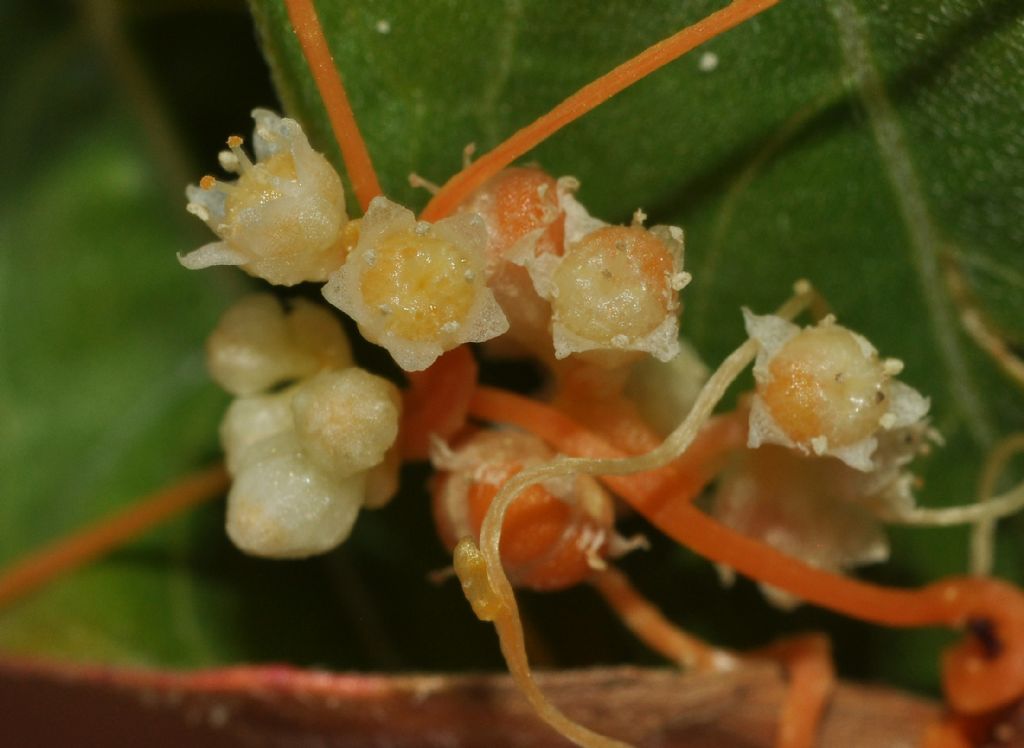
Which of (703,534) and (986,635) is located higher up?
(703,534)

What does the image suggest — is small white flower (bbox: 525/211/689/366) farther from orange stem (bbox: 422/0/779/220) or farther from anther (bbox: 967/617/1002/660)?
anther (bbox: 967/617/1002/660)

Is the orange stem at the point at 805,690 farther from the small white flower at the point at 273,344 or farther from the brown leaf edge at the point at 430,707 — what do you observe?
the small white flower at the point at 273,344

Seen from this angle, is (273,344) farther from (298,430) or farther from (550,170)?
(550,170)

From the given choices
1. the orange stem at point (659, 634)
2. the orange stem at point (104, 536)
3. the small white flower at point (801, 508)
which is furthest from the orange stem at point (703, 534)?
the orange stem at point (104, 536)

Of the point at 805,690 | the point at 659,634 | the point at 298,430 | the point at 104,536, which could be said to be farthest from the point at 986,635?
the point at 104,536

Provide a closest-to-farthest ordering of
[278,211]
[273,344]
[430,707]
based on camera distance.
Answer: [278,211], [273,344], [430,707]

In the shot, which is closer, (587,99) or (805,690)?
(587,99)

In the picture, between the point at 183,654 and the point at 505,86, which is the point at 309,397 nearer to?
the point at 505,86

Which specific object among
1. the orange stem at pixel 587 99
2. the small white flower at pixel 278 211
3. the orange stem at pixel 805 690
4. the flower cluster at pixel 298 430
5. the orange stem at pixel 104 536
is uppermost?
the small white flower at pixel 278 211
